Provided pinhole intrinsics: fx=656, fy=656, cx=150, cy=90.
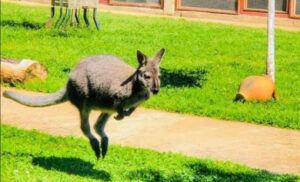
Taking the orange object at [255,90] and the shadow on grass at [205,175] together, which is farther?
the orange object at [255,90]

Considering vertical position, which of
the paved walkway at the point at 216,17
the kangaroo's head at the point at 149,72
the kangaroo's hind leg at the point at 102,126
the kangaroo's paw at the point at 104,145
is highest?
the kangaroo's head at the point at 149,72

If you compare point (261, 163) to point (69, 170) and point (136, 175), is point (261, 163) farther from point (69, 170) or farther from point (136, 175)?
point (69, 170)

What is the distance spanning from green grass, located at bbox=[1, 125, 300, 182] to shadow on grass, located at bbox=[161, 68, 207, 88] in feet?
17.3

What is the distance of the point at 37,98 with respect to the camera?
2.73m

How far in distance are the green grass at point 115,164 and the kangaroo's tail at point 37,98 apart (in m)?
2.97

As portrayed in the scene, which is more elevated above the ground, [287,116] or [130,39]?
[130,39]

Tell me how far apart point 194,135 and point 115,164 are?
277 cm

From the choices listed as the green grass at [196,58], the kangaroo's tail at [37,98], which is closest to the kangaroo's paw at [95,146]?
the kangaroo's tail at [37,98]

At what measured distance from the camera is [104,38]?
14.2m

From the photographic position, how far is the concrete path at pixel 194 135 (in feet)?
29.2

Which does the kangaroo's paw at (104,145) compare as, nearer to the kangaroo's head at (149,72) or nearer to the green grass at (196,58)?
the kangaroo's head at (149,72)

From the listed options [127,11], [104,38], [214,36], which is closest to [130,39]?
[104,38]

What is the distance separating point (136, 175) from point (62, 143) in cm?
156

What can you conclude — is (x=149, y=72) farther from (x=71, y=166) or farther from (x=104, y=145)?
(x=71, y=166)
